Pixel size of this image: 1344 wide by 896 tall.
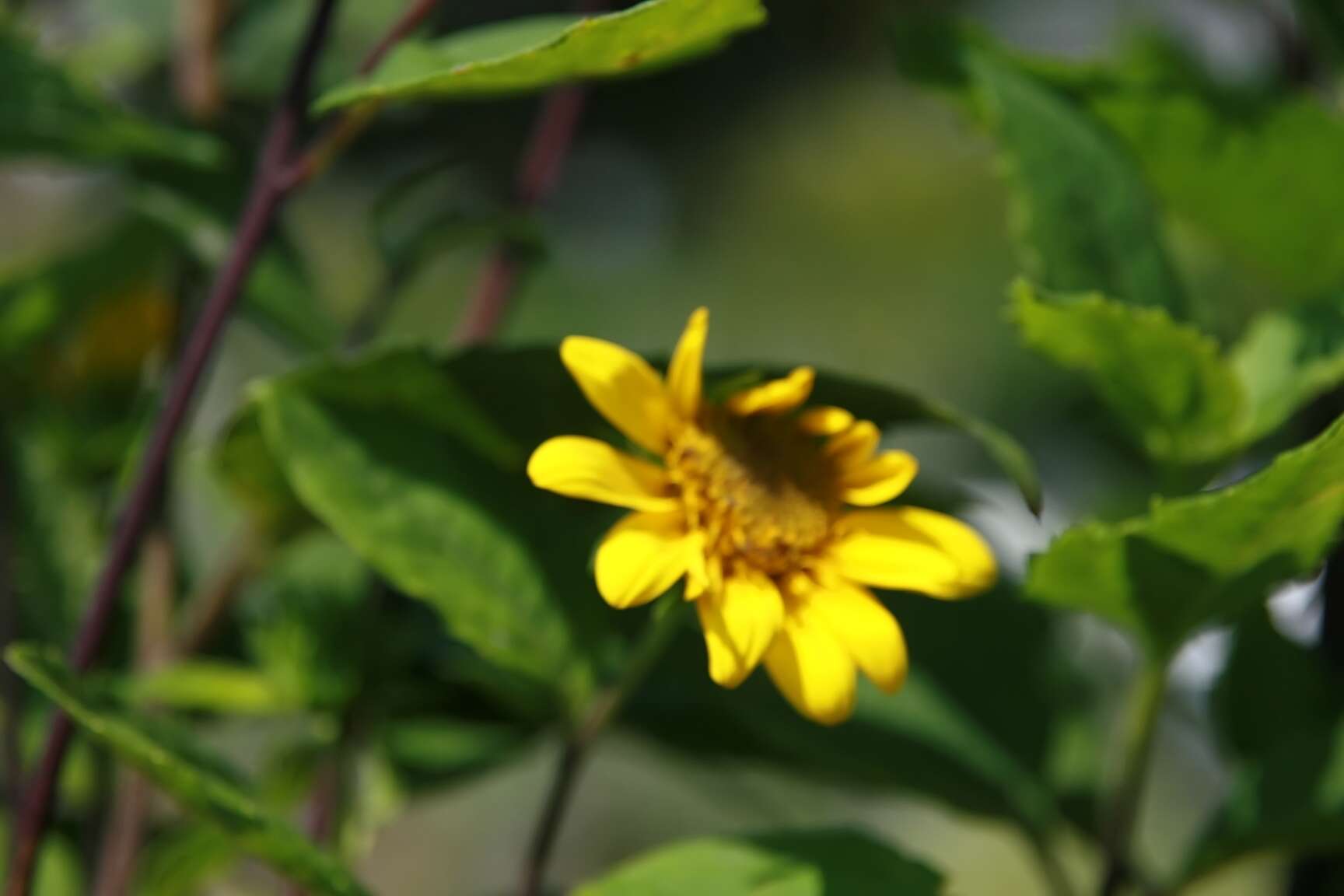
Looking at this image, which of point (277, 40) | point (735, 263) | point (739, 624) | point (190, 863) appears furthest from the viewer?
point (735, 263)

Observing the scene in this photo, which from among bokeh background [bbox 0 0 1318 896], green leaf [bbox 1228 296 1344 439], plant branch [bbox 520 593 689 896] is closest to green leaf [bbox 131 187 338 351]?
bokeh background [bbox 0 0 1318 896]

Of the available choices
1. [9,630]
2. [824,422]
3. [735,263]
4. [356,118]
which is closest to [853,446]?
[824,422]

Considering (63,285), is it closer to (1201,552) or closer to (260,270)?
(260,270)

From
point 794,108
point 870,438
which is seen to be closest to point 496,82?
point 870,438

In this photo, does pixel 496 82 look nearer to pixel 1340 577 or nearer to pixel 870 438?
pixel 870 438

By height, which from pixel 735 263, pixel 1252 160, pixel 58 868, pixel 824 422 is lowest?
pixel 58 868
